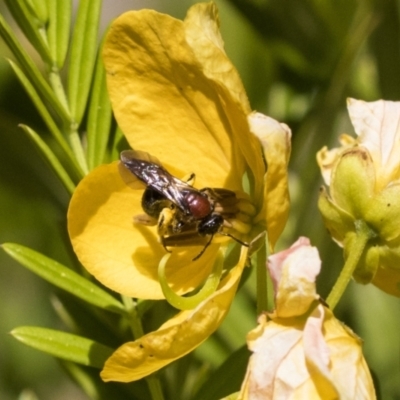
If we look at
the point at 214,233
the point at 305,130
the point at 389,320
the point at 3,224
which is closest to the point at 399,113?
the point at 214,233

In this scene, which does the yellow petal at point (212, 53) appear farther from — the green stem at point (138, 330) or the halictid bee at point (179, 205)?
the green stem at point (138, 330)

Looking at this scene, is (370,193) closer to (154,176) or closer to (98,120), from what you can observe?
(154,176)

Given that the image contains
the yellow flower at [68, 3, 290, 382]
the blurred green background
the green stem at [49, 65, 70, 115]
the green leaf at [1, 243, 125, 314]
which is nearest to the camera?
the yellow flower at [68, 3, 290, 382]

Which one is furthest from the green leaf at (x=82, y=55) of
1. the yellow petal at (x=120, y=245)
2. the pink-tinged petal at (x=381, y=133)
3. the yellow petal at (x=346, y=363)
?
the yellow petal at (x=346, y=363)

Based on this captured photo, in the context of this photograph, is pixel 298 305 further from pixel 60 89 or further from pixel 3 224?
pixel 3 224

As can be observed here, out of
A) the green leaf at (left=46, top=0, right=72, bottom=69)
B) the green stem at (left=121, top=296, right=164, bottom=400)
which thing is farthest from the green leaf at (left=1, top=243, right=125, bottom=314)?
the green leaf at (left=46, top=0, right=72, bottom=69)

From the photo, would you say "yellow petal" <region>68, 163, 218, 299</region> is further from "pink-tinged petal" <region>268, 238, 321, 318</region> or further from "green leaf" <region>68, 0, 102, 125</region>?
"pink-tinged petal" <region>268, 238, 321, 318</region>

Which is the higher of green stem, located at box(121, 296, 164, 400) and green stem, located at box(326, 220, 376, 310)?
green stem, located at box(326, 220, 376, 310)
